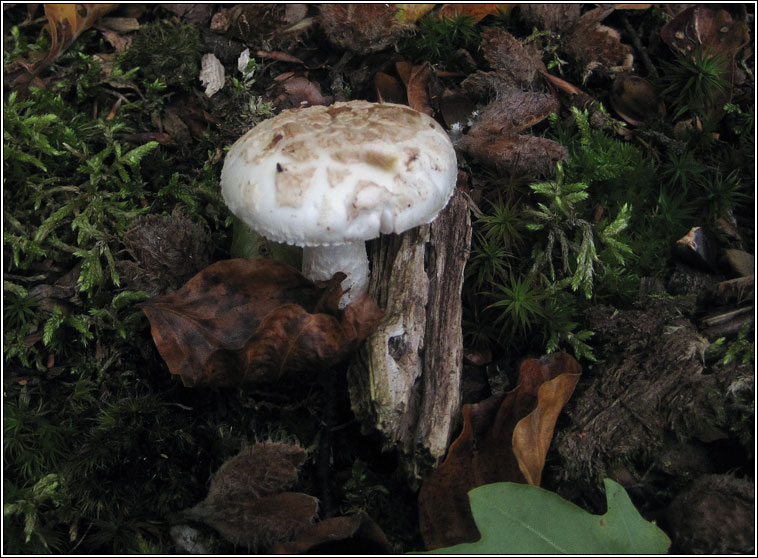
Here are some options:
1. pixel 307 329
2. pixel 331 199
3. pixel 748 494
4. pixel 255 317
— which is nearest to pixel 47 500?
pixel 255 317

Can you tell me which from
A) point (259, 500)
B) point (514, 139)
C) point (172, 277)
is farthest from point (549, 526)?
point (172, 277)

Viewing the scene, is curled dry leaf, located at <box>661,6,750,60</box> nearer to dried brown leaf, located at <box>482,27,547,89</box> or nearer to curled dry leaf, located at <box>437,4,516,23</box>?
dried brown leaf, located at <box>482,27,547,89</box>

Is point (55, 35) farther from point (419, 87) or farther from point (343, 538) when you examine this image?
point (343, 538)

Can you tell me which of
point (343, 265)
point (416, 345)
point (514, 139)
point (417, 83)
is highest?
point (417, 83)

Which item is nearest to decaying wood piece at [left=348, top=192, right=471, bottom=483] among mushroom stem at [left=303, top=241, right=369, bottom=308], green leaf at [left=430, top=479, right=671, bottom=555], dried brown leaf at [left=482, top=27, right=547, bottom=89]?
mushroom stem at [left=303, top=241, right=369, bottom=308]

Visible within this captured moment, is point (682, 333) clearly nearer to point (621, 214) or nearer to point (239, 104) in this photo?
point (621, 214)
